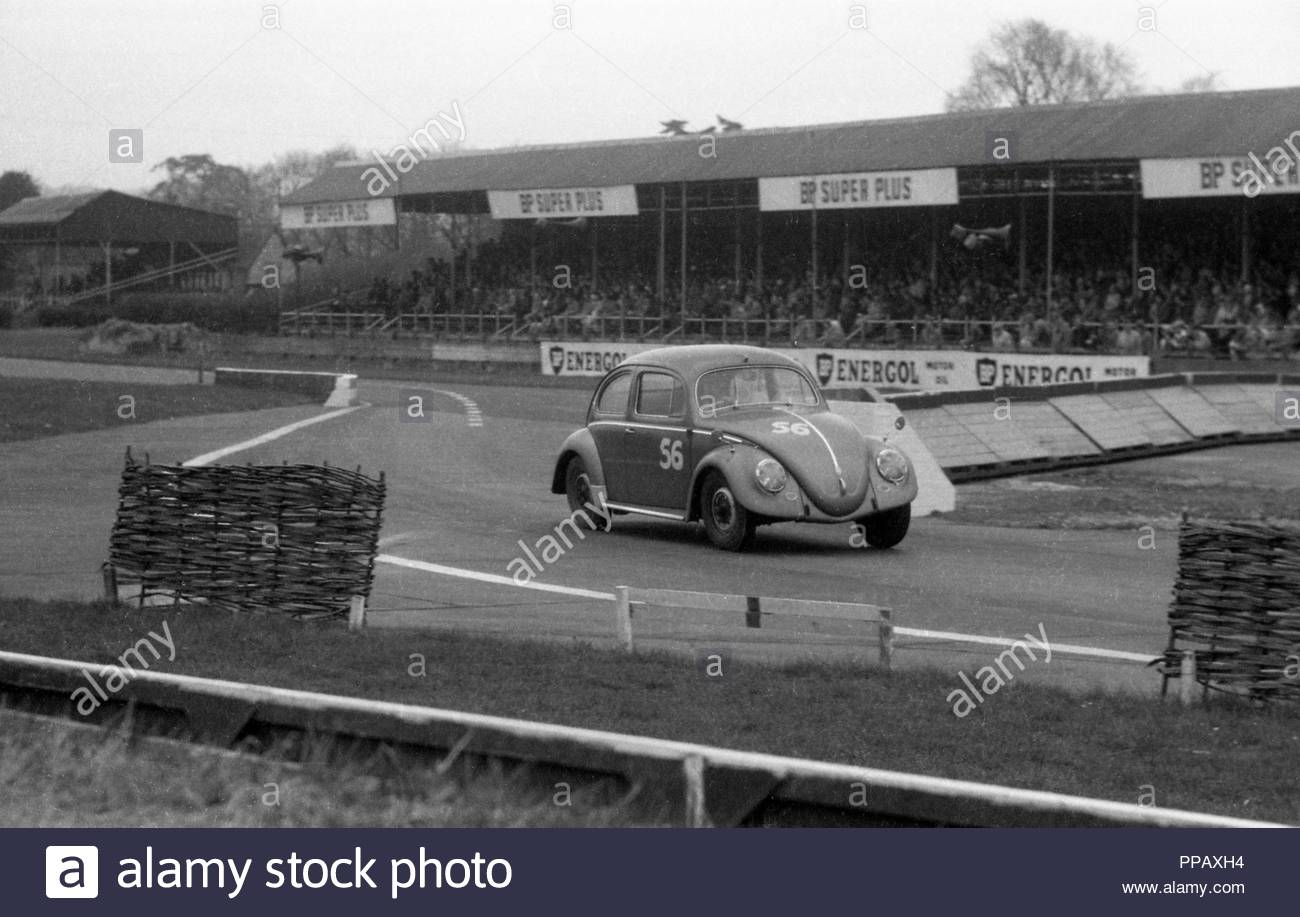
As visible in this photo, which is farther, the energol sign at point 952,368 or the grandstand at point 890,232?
the grandstand at point 890,232

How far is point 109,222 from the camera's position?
2427 inches

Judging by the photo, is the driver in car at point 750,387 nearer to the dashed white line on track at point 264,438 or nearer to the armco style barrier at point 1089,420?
the armco style barrier at point 1089,420

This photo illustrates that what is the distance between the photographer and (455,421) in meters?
29.7

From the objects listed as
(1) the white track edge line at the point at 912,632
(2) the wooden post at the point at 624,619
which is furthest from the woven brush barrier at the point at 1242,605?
(2) the wooden post at the point at 624,619

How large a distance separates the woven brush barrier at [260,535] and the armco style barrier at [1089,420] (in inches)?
397

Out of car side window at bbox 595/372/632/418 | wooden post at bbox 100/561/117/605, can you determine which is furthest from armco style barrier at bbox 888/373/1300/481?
wooden post at bbox 100/561/117/605

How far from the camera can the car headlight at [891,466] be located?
1498 cm

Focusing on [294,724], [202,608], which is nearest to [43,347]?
[202,608]

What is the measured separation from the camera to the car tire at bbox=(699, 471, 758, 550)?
14.7 meters

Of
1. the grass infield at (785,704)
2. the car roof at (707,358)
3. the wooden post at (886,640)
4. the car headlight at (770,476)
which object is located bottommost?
the grass infield at (785,704)

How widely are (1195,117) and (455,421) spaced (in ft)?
58.0

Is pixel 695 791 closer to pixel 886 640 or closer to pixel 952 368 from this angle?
pixel 886 640

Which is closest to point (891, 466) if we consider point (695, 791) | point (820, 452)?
point (820, 452)

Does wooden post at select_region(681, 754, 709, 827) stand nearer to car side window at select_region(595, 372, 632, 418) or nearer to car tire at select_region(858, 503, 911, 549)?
car tire at select_region(858, 503, 911, 549)
